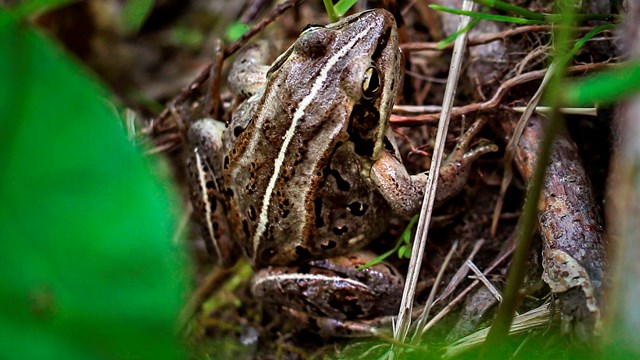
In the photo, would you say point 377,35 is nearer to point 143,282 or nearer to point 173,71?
point 143,282

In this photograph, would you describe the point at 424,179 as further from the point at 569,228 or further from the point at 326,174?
Result: the point at 569,228

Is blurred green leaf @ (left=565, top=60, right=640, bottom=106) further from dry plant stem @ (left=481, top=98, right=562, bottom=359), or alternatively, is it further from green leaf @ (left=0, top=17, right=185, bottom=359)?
green leaf @ (left=0, top=17, right=185, bottom=359)

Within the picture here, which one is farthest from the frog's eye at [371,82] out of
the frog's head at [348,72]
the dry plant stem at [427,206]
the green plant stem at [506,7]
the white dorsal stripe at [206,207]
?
the white dorsal stripe at [206,207]

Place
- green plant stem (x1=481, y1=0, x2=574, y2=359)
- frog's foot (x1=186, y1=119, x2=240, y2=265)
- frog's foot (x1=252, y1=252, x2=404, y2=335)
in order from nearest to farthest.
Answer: green plant stem (x1=481, y1=0, x2=574, y2=359)
frog's foot (x1=252, y1=252, x2=404, y2=335)
frog's foot (x1=186, y1=119, x2=240, y2=265)

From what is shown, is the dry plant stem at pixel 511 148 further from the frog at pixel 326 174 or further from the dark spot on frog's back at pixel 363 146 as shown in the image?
the dark spot on frog's back at pixel 363 146

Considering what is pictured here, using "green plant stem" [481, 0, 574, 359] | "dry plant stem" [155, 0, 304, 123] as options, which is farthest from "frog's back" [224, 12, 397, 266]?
"green plant stem" [481, 0, 574, 359]

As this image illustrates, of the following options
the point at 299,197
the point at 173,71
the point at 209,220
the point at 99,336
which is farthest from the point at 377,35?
the point at 173,71
